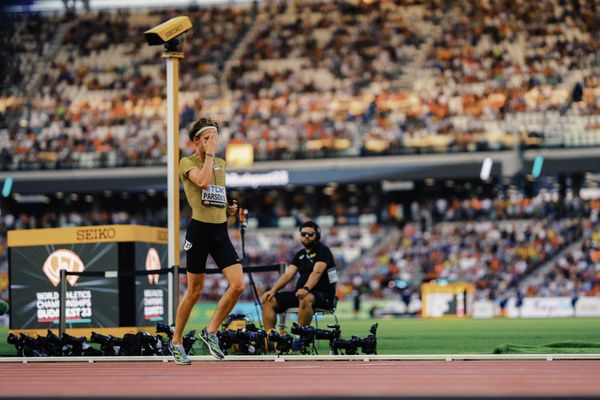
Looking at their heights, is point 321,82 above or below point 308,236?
above

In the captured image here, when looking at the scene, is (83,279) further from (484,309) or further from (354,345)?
(484,309)

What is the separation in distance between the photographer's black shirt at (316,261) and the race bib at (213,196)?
350cm

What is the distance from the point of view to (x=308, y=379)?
7984mm

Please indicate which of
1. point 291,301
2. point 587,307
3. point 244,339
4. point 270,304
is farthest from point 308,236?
point 587,307

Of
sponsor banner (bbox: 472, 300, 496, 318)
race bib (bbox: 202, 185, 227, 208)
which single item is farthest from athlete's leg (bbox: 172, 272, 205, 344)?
sponsor banner (bbox: 472, 300, 496, 318)

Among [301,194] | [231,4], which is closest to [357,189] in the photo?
[301,194]

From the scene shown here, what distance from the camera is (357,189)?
45625 millimetres

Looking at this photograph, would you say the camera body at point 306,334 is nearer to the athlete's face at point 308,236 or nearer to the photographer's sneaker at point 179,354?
the photographer's sneaker at point 179,354

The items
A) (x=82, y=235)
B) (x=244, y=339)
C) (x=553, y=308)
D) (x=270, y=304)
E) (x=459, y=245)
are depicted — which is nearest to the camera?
(x=244, y=339)

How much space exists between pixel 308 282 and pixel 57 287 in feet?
13.0

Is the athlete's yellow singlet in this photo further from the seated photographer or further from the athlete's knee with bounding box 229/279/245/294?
the seated photographer

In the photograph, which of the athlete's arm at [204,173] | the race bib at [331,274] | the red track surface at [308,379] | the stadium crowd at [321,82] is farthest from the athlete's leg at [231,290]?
the stadium crowd at [321,82]

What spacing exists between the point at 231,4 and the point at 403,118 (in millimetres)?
12021

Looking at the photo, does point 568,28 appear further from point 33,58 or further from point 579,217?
point 33,58
